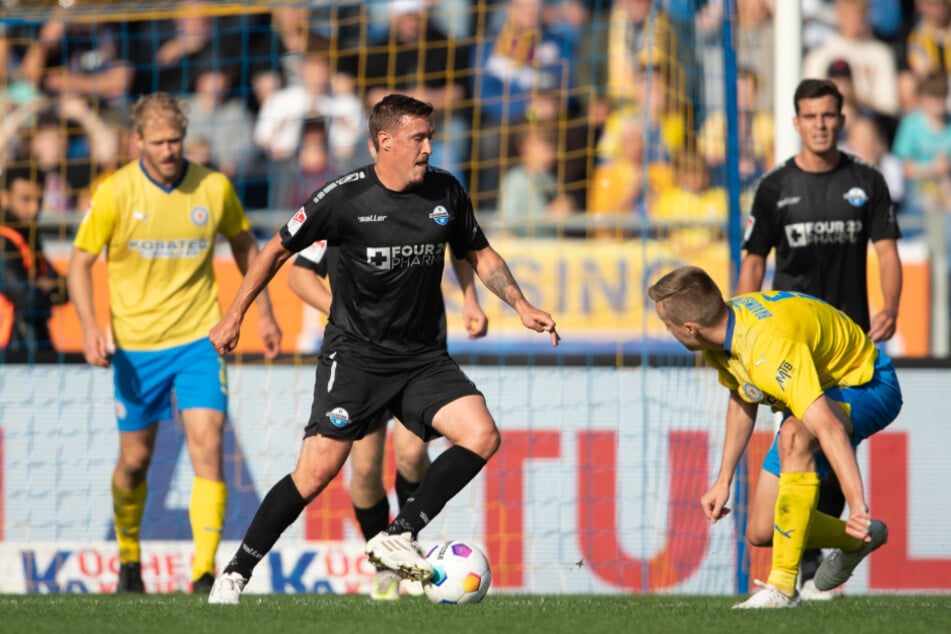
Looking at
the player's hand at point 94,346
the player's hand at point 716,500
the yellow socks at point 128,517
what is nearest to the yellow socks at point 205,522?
the yellow socks at point 128,517

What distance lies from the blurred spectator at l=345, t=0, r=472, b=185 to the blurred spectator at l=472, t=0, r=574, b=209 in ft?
0.47

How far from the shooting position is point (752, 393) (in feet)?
18.5

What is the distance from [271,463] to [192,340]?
1484 millimetres

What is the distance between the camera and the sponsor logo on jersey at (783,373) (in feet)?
17.7

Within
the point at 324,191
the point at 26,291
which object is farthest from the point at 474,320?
the point at 26,291

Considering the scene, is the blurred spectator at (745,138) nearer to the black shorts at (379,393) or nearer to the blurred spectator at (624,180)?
the blurred spectator at (624,180)

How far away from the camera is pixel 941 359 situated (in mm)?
8359

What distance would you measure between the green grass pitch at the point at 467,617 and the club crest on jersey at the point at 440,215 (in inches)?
60.2

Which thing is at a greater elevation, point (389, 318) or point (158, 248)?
point (158, 248)

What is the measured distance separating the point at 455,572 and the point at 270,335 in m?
2.26

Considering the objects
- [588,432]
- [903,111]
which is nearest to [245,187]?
[588,432]

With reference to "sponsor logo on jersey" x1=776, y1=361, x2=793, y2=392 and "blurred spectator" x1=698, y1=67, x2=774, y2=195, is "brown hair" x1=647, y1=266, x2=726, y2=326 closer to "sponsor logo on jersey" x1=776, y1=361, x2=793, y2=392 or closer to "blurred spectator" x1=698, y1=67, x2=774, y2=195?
"sponsor logo on jersey" x1=776, y1=361, x2=793, y2=392

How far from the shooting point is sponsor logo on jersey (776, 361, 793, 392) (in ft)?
17.7

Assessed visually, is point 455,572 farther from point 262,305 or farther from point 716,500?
point 262,305
